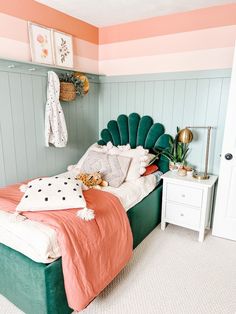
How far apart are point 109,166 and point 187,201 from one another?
0.88 m

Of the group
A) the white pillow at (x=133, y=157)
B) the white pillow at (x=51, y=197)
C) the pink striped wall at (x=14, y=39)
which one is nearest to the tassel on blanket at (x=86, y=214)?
the white pillow at (x=51, y=197)

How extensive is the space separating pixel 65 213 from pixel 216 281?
1.33 m

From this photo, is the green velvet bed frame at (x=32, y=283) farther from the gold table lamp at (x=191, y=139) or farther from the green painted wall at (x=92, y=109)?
the green painted wall at (x=92, y=109)

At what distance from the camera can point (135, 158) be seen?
8.13 feet

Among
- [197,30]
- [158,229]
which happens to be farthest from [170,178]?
[197,30]

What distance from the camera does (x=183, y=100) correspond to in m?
2.61

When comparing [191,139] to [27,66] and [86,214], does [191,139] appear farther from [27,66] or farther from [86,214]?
[27,66]

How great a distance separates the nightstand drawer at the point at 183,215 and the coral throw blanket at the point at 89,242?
2.59ft

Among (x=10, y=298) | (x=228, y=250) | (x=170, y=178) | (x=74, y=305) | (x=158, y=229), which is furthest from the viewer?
(x=158, y=229)

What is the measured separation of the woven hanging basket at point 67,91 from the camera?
2473 millimetres

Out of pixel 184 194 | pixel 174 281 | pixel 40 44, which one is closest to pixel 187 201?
pixel 184 194

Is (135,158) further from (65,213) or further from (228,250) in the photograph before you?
(228,250)

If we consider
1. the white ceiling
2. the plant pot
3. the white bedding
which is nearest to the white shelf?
the white ceiling

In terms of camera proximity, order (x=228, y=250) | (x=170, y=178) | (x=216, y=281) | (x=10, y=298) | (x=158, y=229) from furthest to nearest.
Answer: (x=158, y=229) < (x=170, y=178) < (x=228, y=250) < (x=216, y=281) < (x=10, y=298)
